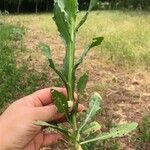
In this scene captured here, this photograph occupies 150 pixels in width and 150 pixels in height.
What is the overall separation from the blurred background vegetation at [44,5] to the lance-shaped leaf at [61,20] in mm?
27859

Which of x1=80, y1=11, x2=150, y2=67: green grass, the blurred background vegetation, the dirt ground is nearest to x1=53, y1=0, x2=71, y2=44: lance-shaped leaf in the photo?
the dirt ground

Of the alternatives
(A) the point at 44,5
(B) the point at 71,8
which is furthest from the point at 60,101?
(A) the point at 44,5

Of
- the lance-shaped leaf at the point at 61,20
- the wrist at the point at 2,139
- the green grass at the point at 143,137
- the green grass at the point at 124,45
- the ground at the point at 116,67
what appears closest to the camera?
the lance-shaped leaf at the point at 61,20

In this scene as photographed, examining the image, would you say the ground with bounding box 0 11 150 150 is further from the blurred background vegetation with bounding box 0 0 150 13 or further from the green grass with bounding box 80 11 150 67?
the blurred background vegetation with bounding box 0 0 150 13

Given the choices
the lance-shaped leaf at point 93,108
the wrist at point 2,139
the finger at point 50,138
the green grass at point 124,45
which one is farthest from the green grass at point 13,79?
the lance-shaped leaf at point 93,108

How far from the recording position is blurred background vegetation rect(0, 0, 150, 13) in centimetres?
3068

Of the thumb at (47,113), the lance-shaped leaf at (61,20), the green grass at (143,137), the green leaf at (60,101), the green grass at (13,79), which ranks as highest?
the lance-shaped leaf at (61,20)

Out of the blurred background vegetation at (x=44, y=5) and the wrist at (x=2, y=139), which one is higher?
the wrist at (x=2, y=139)

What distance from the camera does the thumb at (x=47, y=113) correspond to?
2775 mm

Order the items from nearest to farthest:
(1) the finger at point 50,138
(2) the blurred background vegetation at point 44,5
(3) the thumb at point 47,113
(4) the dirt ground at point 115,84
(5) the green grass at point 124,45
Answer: (3) the thumb at point 47,113 < (1) the finger at point 50,138 < (4) the dirt ground at point 115,84 < (5) the green grass at point 124,45 < (2) the blurred background vegetation at point 44,5

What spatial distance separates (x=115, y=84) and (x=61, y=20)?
19.8 ft

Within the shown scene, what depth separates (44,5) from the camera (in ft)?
108

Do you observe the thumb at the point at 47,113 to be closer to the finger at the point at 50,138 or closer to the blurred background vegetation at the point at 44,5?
the finger at the point at 50,138

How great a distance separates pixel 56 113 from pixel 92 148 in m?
3.13
